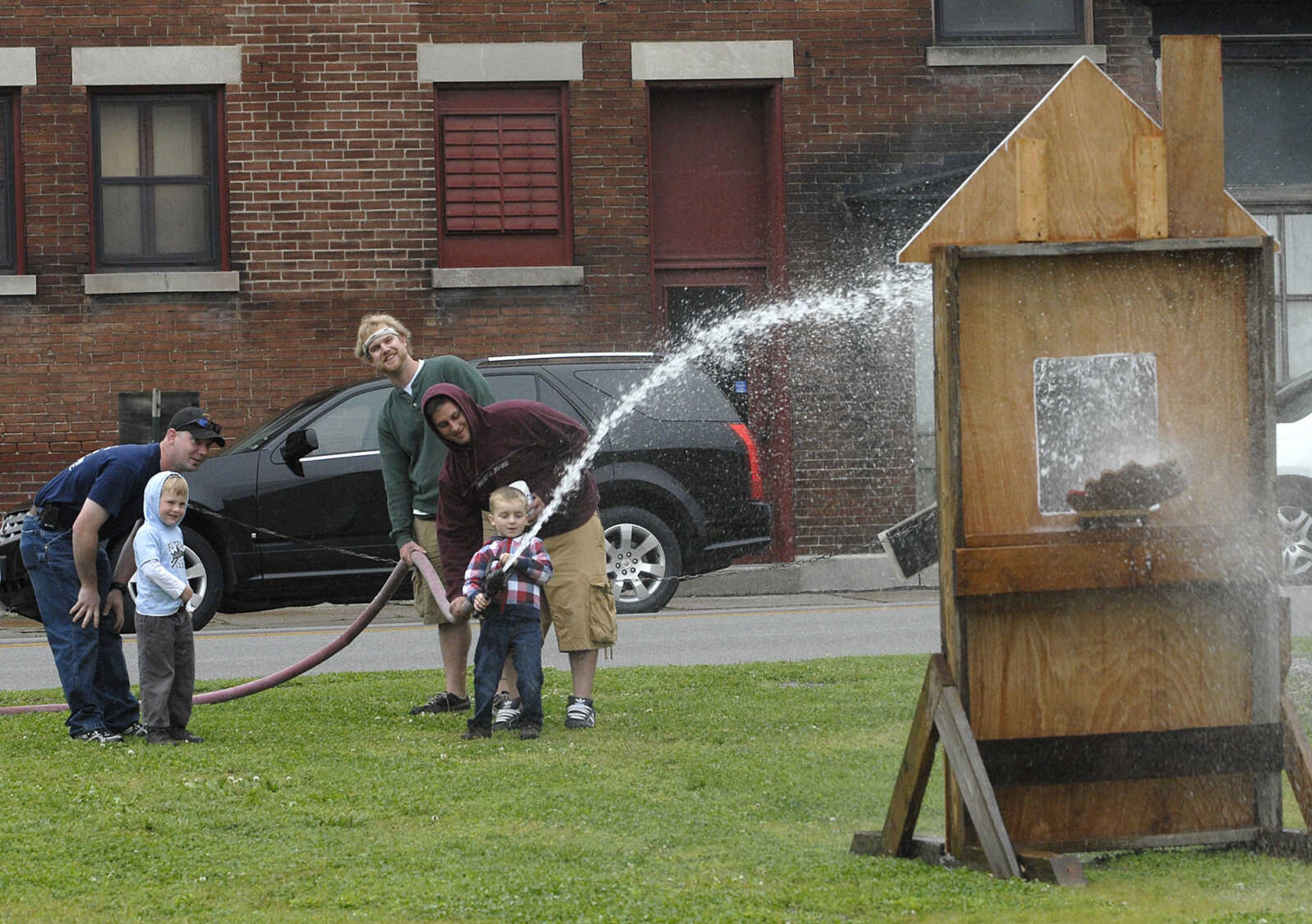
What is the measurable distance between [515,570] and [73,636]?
6.30 ft

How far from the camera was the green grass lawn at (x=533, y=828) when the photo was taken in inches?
186

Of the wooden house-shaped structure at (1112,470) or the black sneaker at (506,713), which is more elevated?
the wooden house-shaped structure at (1112,470)

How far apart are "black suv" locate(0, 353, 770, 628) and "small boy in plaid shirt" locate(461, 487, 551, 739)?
4924mm

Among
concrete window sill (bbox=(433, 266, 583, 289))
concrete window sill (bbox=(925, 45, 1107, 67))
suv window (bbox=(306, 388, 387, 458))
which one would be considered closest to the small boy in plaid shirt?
suv window (bbox=(306, 388, 387, 458))

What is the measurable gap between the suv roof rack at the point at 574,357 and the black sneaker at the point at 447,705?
4805mm

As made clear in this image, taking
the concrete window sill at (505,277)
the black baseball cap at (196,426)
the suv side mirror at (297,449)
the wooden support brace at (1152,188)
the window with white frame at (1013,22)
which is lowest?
the suv side mirror at (297,449)

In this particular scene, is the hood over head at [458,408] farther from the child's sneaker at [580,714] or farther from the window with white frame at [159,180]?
the window with white frame at [159,180]

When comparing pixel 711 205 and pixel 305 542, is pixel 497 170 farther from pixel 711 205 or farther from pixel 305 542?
pixel 305 542

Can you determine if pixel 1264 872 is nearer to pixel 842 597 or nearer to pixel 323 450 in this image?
pixel 323 450

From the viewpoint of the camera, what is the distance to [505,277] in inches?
662

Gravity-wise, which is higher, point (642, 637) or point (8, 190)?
point (8, 190)

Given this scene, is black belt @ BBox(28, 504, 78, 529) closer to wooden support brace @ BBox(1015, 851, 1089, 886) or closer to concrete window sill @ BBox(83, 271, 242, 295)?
wooden support brace @ BBox(1015, 851, 1089, 886)

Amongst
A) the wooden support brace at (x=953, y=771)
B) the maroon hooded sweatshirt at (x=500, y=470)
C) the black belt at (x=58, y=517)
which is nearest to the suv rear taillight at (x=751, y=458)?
the maroon hooded sweatshirt at (x=500, y=470)

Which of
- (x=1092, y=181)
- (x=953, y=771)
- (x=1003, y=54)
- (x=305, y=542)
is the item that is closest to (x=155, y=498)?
(x=953, y=771)
